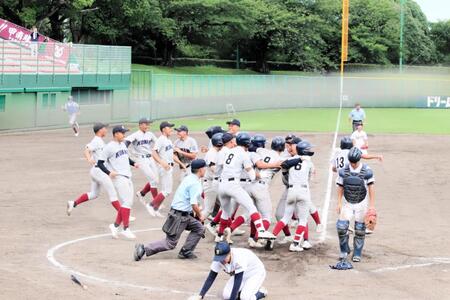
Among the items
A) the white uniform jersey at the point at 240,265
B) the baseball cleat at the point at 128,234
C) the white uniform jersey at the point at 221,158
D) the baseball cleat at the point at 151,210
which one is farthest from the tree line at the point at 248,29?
the white uniform jersey at the point at 240,265

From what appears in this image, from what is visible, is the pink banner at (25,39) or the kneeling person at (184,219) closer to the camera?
the kneeling person at (184,219)

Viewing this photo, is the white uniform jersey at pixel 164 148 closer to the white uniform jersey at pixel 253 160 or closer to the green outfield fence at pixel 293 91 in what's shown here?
the white uniform jersey at pixel 253 160

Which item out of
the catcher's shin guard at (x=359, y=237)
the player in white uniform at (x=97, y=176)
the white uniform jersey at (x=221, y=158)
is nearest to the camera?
the catcher's shin guard at (x=359, y=237)

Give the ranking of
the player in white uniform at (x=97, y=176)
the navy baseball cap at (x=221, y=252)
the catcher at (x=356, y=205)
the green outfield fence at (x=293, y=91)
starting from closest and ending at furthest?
the navy baseball cap at (x=221, y=252) → the catcher at (x=356, y=205) → the player in white uniform at (x=97, y=176) → the green outfield fence at (x=293, y=91)

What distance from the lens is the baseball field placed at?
10375 mm

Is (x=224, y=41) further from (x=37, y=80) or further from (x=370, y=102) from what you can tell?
(x=37, y=80)

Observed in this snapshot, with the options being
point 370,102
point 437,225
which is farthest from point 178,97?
point 437,225

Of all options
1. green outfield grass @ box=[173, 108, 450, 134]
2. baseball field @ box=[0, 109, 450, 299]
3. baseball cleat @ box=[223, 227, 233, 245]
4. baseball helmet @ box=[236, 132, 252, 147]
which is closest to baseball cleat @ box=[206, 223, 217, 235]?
baseball field @ box=[0, 109, 450, 299]

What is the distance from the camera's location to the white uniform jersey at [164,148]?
53.9ft

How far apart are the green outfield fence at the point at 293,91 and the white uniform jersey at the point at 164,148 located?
114 feet

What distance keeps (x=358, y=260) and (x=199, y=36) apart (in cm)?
5764

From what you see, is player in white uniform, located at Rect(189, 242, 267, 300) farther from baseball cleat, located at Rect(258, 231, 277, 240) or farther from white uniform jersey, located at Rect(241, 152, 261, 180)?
white uniform jersey, located at Rect(241, 152, 261, 180)

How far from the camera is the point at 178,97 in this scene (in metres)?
52.2

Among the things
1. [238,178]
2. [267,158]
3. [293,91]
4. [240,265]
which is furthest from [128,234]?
[293,91]
